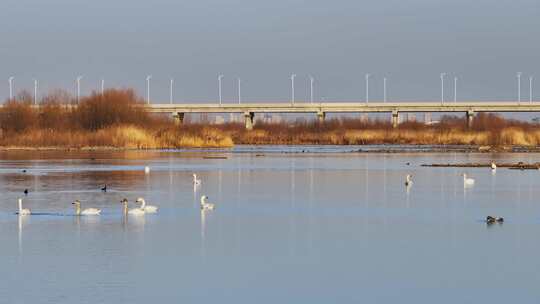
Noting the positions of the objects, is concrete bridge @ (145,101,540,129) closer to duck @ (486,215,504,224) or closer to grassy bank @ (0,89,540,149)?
grassy bank @ (0,89,540,149)

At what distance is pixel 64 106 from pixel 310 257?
2237 inches

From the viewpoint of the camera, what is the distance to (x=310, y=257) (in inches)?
629

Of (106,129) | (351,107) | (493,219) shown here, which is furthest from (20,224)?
(351,107)

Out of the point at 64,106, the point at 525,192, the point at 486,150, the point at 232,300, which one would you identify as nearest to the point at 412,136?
the point at 486,150

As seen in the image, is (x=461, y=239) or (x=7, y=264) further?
(x=461, y=239)

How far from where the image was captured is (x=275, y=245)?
17.2m

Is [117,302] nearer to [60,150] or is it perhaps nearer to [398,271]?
[398,271]

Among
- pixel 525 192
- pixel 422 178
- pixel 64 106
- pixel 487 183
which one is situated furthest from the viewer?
pixel 64 106

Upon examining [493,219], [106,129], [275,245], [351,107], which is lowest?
[275,245]

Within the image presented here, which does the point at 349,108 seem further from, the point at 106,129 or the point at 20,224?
the point at 20,224

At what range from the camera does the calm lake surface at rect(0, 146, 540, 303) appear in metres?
13.3

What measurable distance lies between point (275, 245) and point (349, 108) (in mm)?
101565

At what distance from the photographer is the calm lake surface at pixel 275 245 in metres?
13.3

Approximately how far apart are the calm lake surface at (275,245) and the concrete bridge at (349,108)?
84564mm
